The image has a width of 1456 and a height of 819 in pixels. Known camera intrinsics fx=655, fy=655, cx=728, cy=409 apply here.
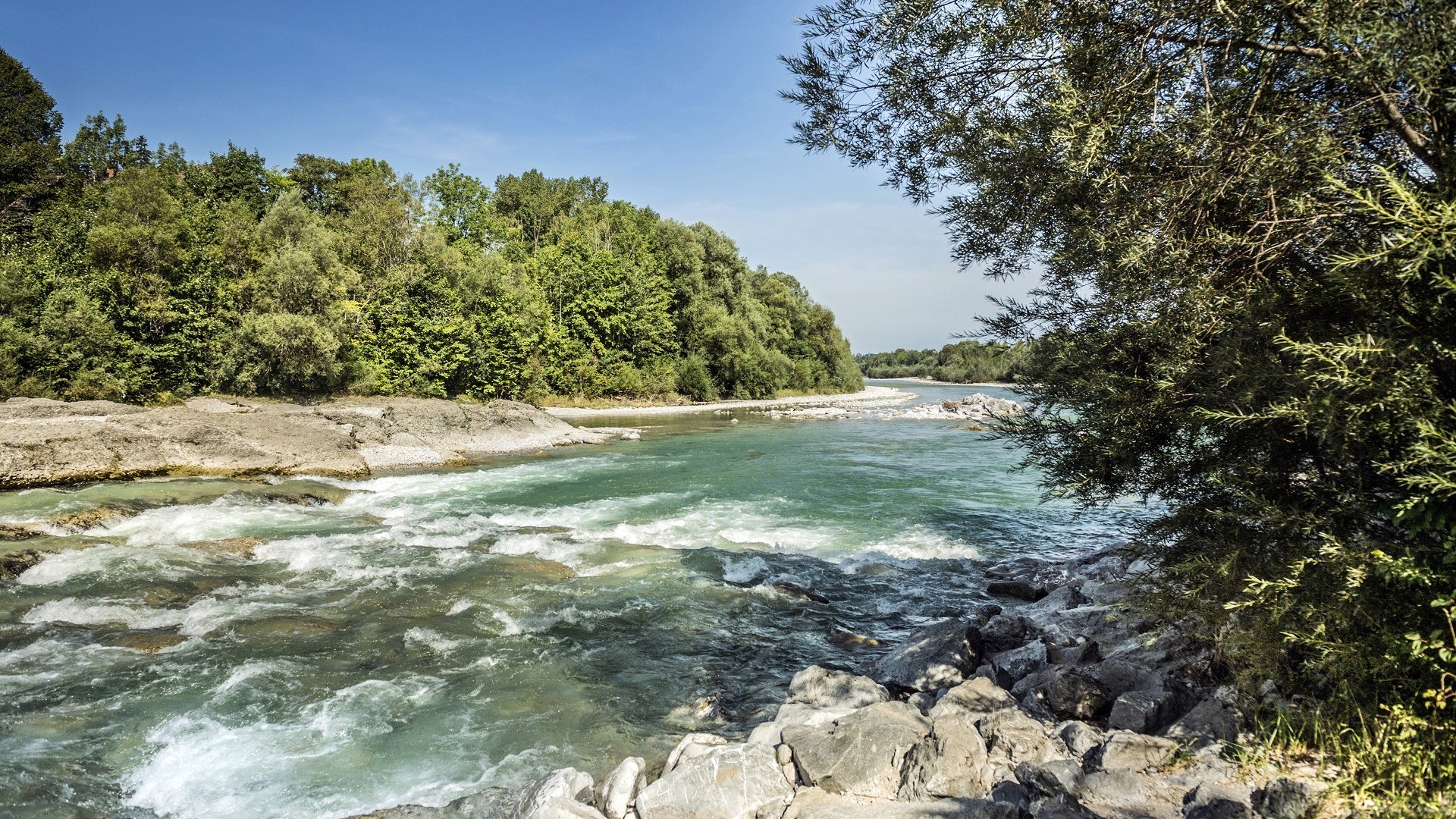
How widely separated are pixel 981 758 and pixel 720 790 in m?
2.03

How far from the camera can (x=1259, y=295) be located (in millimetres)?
4191

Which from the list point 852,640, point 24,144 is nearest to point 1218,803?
point 852,640

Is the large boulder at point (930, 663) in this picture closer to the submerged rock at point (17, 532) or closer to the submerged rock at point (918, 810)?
the submerged rock at point (918, 810)

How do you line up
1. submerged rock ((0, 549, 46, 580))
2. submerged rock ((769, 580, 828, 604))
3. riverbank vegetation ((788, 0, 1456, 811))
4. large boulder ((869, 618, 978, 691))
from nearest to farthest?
riverbank vegetation ((788, 0, 1456, 811)) → large boulder ((869, 618, 978, 691)) → submerged rock ((769, 580, 828, 604)) → submerged rock ((0, 549, 46, 580))

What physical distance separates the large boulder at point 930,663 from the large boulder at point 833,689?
434mm

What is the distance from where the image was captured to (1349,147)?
3877 mm

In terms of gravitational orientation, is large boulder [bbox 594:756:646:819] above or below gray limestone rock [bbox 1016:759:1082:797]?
below

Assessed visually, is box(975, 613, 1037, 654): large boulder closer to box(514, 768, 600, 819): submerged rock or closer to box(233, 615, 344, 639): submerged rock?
box(514, 768, 600, 819): submerged rock

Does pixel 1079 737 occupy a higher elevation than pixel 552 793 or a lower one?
higher

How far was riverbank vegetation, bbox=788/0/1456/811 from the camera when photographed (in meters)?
3.40

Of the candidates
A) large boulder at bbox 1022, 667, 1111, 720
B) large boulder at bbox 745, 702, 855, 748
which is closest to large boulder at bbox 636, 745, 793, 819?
large boulder at bbox 745, 702, 855, 748

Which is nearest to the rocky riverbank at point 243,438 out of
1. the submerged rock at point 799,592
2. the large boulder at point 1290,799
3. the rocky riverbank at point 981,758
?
the submerged rock at point 799,592

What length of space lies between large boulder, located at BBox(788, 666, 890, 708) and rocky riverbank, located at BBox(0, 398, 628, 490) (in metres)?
20.5

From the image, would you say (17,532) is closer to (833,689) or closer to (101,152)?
(833,689)
